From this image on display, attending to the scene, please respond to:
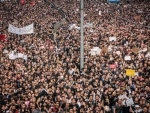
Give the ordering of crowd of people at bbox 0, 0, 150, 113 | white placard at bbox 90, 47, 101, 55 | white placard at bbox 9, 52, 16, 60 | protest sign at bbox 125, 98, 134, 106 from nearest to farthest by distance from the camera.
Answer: protest sign at bbox 125, 98, 134, 106 < crowd of people at bbox 0, 0, 150, 113 < white placard at bbox 9, 52, 16, 60 < white placard at bbox 90, 47, 101, 55

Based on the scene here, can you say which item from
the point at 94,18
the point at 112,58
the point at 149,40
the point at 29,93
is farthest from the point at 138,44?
the point at 94,18

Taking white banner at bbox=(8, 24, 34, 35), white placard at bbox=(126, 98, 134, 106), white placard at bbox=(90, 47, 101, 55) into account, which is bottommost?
white placard at bbox=(126, 98, 134, 106)

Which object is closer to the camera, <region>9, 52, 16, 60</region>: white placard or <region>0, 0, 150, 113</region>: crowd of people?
<region>0, 0, 150, 113</region>: crowd of people

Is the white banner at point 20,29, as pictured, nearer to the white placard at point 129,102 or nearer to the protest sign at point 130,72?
the protest sign at point 130,72

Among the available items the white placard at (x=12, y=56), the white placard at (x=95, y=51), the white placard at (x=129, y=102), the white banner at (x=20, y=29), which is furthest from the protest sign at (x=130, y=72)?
the white banner at (x=20, y=29)

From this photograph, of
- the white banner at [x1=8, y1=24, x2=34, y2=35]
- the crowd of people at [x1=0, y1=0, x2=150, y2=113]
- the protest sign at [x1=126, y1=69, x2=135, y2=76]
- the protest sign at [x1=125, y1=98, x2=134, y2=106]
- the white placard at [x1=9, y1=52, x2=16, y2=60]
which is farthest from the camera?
the white banner at [x1=8, y1=24, x2=34, y2=35]

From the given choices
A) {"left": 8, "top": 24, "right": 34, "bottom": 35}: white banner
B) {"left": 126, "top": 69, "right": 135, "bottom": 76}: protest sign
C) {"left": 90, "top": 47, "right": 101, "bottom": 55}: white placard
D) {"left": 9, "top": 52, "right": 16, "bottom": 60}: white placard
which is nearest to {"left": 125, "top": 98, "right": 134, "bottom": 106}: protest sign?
{"left": 126, "top": 69, "right": 135, "bottom": 76}: protest sign

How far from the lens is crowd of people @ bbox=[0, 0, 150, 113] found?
14.1 meters

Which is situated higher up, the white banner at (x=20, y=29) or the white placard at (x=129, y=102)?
the white banner at (x=20, y=29)

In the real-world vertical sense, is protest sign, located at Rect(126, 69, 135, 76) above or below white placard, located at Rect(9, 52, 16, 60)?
below

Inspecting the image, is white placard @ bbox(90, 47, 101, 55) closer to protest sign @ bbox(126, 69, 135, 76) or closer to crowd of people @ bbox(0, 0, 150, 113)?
crowd of people @ bbox(0, 0, 150, 113)

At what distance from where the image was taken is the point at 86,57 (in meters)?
20.0

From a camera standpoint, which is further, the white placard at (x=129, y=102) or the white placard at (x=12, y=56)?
the white placard at (x=12, y=56)

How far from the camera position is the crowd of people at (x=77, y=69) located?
14070 millimetres
